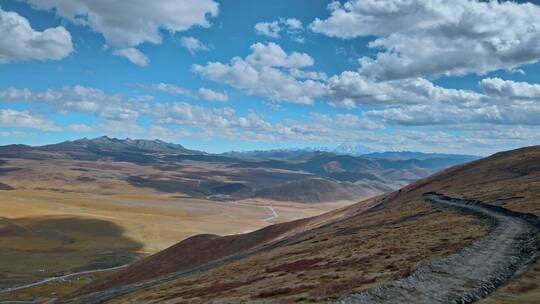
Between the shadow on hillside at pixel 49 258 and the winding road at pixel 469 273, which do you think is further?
the shadow on hillside at pixel 49 258

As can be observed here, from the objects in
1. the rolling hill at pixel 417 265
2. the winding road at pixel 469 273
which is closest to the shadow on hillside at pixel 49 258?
the rolling hill at pixel 417 265

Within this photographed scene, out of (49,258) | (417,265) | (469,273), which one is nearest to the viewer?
(469,273)

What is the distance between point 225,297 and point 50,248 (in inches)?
6691

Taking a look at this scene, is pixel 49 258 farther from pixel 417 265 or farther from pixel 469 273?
pixel 469 273

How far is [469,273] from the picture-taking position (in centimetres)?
3659

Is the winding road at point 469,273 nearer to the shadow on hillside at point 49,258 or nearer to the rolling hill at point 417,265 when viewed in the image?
the rolling hill at point 417,265

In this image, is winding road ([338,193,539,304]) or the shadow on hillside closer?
winding road ([338,193,539,304])

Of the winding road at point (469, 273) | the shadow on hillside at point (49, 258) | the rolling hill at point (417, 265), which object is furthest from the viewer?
the shadow on hillside at point (49, 258)

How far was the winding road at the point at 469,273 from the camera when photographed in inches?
1226

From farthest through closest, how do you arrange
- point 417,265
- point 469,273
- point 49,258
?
point 49,258
point 417,265
point 469,273

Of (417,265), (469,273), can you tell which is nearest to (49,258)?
(417,265)

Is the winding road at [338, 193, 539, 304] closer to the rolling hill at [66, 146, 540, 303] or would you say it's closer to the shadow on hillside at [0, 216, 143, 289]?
the rolling hill at [66, 146, 540, 303]

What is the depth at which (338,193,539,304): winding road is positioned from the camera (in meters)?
31.1

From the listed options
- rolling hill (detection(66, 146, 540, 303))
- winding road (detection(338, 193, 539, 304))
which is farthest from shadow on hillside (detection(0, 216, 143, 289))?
winding road (detection(338, 193, 539, 304))
